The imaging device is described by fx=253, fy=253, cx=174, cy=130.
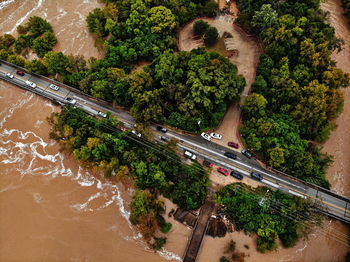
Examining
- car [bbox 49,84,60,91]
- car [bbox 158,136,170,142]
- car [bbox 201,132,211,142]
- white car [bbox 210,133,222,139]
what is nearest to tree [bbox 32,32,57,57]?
car [bbox 49,84,60,91]

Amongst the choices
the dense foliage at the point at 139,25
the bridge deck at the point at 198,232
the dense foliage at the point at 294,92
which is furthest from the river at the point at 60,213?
the dense foliage at the point at 139,25

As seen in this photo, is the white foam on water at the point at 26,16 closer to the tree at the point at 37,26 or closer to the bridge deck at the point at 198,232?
the tree at the point at 37,26

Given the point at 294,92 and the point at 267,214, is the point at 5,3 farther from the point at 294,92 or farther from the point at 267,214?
the point at 267,214

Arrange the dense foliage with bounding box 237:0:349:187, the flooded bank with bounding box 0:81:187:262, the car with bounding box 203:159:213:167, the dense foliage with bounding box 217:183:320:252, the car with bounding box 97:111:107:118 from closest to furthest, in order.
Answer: the dense foliage with bounding box 217:183:320:252
the flooded bank with bounding box 0:81:187:262
the dense foliage with bounding box 237:0:349:187
the car with bounding box 203:159:213:167
the car with bounding box 97:111:107:118

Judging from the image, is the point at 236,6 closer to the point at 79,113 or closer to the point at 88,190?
the point at 79,113

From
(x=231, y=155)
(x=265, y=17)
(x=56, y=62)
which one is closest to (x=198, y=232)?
(x=231, y=155)

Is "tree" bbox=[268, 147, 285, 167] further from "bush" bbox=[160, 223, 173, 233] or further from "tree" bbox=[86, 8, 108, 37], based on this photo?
"tree" bbox=[86, 8, 108, 37]
